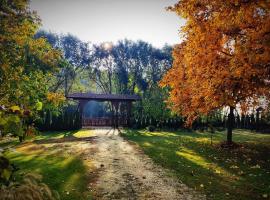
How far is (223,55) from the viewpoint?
45.7 feet

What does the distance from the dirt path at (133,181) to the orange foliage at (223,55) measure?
487 cm

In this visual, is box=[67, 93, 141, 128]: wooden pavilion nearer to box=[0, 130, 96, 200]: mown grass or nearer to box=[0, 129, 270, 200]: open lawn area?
box=[0, 129, 270, 200]: open lawn area

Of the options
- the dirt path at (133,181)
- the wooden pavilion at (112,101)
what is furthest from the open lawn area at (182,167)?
the wooden pavilion at (112,101)

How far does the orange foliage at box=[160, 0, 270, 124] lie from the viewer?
33.6 ft

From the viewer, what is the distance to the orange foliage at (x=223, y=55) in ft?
33.6

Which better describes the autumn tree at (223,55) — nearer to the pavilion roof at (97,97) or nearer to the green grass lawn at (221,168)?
the green grass lawn at (221,168)

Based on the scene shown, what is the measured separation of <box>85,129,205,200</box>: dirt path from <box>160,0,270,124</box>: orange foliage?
4.87 meters

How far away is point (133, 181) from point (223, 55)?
8254mm

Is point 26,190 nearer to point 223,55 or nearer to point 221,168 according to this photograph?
point 221,168

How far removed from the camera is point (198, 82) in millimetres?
14297

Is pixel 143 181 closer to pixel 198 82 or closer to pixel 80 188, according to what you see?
pixel 80 188

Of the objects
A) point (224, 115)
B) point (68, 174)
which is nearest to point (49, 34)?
point (224, 115)

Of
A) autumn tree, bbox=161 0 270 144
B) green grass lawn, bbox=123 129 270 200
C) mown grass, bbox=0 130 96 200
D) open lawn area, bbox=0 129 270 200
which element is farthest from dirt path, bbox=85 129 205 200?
autumn tree, bbox=161 0 270 144

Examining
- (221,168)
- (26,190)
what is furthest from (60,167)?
(26,190)
